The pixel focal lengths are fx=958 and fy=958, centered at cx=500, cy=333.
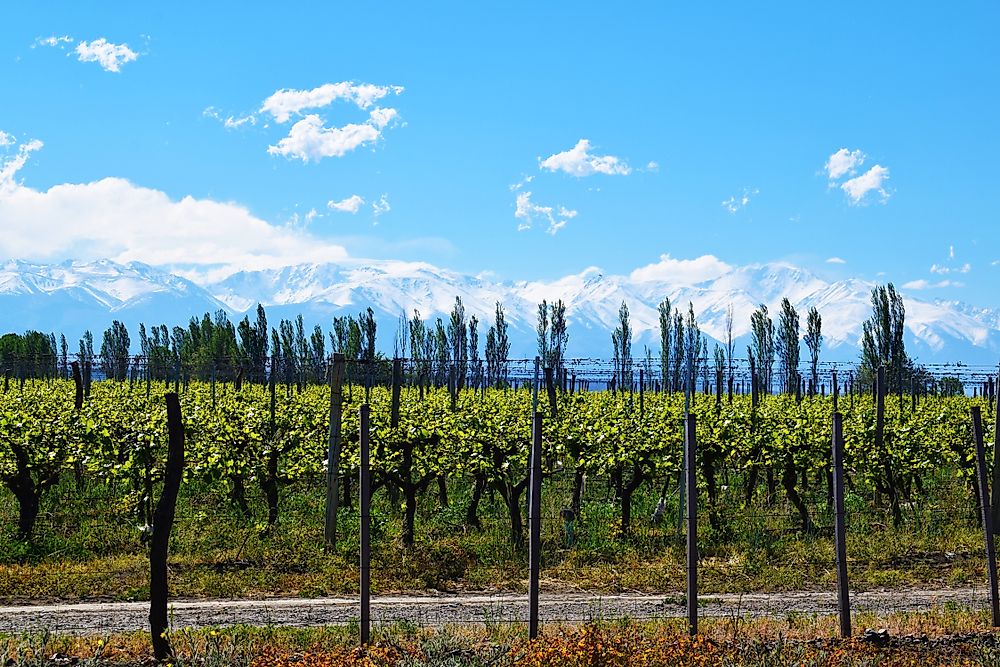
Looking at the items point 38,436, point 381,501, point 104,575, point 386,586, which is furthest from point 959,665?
point 38,436

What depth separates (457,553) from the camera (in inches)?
581

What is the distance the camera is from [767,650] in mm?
8828

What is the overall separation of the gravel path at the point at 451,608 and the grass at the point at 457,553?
19.9 inches

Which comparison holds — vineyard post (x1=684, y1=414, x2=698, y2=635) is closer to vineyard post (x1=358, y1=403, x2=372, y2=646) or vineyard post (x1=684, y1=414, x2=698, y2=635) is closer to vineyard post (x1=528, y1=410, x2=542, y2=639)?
vineyard post (x1=528, y1=410, x2=542, y2=639)

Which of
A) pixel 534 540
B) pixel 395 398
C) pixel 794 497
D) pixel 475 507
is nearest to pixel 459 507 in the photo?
pixel 475 507

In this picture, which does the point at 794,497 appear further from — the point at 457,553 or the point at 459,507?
the point at 459,507

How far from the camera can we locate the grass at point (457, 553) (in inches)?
520

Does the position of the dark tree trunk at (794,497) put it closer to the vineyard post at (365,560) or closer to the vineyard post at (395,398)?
the vineyard post at (395,398)

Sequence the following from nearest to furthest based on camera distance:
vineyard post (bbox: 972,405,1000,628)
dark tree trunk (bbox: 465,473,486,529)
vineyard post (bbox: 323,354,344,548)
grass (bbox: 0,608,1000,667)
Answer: grass (bbox: 0,608,1000,667) < vineyard post (bbox: 972,405,1000,628) < vineyard post (bbox: 323,354,344,548) < dark tree trunk (bbox: 465,473,486,529)

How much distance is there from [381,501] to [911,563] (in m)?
9.97

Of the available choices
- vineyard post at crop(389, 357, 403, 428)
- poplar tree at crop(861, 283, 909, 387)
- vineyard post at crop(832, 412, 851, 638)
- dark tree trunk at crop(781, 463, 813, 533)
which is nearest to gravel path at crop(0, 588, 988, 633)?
vineyard post at crop(832, 412, 851, 638)

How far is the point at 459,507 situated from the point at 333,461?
4160mm

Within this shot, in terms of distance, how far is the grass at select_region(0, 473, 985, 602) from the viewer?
13203mm

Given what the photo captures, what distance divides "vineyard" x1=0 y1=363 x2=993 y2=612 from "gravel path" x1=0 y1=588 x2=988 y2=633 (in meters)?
0.57
